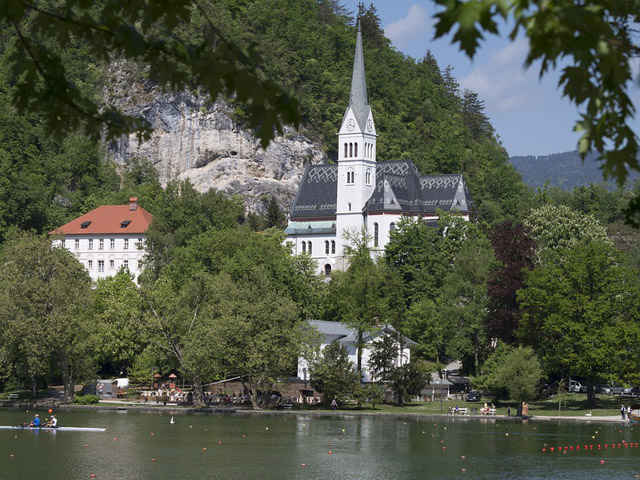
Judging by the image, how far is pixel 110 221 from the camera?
137 metres

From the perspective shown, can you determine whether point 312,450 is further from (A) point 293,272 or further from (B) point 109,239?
(B) point 109,239

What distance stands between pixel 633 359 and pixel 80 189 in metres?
97.5

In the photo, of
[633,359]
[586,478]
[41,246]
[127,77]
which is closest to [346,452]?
[586,478]

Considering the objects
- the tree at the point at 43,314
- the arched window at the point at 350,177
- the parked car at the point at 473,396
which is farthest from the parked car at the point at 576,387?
the arched window at the point at 350,177

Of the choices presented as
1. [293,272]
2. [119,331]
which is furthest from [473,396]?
[119,331]

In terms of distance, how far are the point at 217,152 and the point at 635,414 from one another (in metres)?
91.3

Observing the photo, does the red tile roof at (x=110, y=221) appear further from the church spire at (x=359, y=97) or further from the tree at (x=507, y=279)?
the tree at (x=507, y=279)

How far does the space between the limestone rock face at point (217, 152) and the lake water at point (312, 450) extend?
82.6 metres

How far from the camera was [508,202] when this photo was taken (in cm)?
15238

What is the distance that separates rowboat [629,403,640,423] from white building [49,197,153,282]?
Answer: 70.8m

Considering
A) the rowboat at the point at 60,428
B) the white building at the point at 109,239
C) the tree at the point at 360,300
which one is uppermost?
the white building at the point at 109,239

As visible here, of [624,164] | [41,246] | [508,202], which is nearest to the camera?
[624,164]

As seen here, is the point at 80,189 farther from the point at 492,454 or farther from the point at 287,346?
the point at 492,454

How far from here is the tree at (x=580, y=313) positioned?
76250mm
